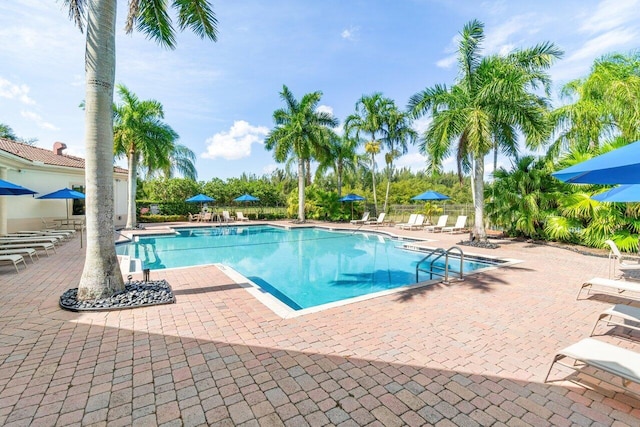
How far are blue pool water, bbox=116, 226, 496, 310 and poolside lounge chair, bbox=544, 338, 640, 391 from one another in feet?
15.2

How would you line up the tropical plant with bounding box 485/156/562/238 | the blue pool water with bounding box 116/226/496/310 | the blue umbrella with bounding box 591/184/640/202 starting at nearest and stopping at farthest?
the blue umbrella with bounding box 591/184/640/202 < the blue pool water with bounding box 116/226/496/310 < the tropical plant with bounding box 485/156/562/238

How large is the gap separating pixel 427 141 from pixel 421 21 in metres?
4.78

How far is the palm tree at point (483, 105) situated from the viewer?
1068 centimetres

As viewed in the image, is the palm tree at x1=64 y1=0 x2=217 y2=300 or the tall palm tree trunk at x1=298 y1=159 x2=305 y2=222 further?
the tall palm tree trunk at x1=298 y1=159 x2=305 y2=222

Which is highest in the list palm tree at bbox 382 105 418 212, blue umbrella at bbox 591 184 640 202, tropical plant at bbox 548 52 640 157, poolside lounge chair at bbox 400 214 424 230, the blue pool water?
palm tree at bbox 382 105 418 212

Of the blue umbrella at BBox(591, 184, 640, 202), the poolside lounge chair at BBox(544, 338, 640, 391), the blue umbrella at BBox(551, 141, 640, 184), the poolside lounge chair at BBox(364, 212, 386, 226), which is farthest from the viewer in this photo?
the poolside lounge chair at BBox(364, 212, 386, 226)

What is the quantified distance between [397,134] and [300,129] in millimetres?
8224

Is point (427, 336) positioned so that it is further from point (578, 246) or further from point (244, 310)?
point (578, 246)

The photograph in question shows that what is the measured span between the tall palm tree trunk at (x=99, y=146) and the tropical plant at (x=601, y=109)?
14620 mm

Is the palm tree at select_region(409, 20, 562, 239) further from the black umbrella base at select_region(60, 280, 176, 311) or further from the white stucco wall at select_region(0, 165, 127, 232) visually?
the white stucco wall at select_region(0, 165, 127, 232)

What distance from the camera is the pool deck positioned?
252 cm

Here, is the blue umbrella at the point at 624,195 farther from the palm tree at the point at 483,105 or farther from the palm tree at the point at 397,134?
the palm tree at the point at 397,134

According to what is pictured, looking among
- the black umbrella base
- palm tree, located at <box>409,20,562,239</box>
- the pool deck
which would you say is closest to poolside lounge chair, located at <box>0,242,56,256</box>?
the pool deck

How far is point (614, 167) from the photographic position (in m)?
2.74
